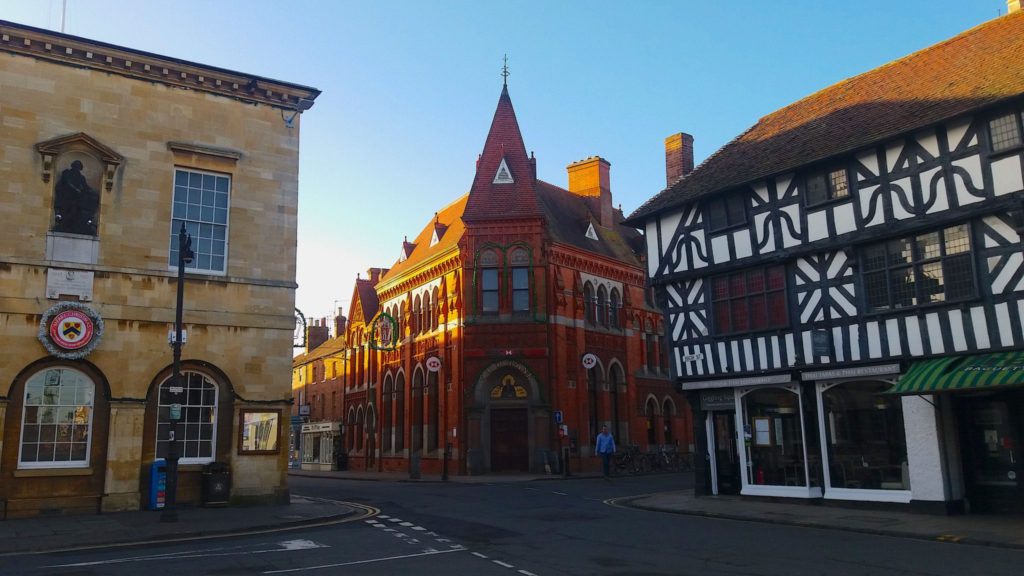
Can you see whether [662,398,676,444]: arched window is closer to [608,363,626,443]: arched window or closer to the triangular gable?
[608,363,626,443]: arched window

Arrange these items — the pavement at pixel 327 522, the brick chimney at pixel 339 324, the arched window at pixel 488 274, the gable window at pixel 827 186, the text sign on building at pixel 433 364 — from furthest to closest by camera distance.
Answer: the brick chimney at pixel 339 324, the arched window at pixel 488 274, the text sign on building at pixel 433 364, the gable window at pixel 827 186, the pavement at pixel 327 522

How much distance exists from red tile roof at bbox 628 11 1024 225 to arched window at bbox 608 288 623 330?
17.4 metres

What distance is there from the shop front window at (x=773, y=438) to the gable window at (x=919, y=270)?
11.5 ft

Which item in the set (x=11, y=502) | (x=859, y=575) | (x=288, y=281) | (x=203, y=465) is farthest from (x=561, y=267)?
(x=859, y=575)

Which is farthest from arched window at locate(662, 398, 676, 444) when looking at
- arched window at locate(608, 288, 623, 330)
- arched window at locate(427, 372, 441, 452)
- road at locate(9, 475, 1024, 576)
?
road at locate(9, 475, 1024, 576)

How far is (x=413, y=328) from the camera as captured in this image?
42156 mm

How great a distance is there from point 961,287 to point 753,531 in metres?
6.92

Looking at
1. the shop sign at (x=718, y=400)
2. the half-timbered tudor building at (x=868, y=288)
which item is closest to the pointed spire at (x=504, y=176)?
the half-timbered tudor building at (x=868, y=288)

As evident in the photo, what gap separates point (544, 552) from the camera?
11742mm

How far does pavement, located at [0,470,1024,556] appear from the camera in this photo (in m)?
13.1

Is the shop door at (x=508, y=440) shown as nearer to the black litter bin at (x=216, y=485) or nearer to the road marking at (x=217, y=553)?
the black litter bin at (x=216, y=485)

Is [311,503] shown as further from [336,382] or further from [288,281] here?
[336,382]

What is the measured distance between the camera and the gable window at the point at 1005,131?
15.4 meters

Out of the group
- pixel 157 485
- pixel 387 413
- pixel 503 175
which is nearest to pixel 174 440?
pixel 157 485
